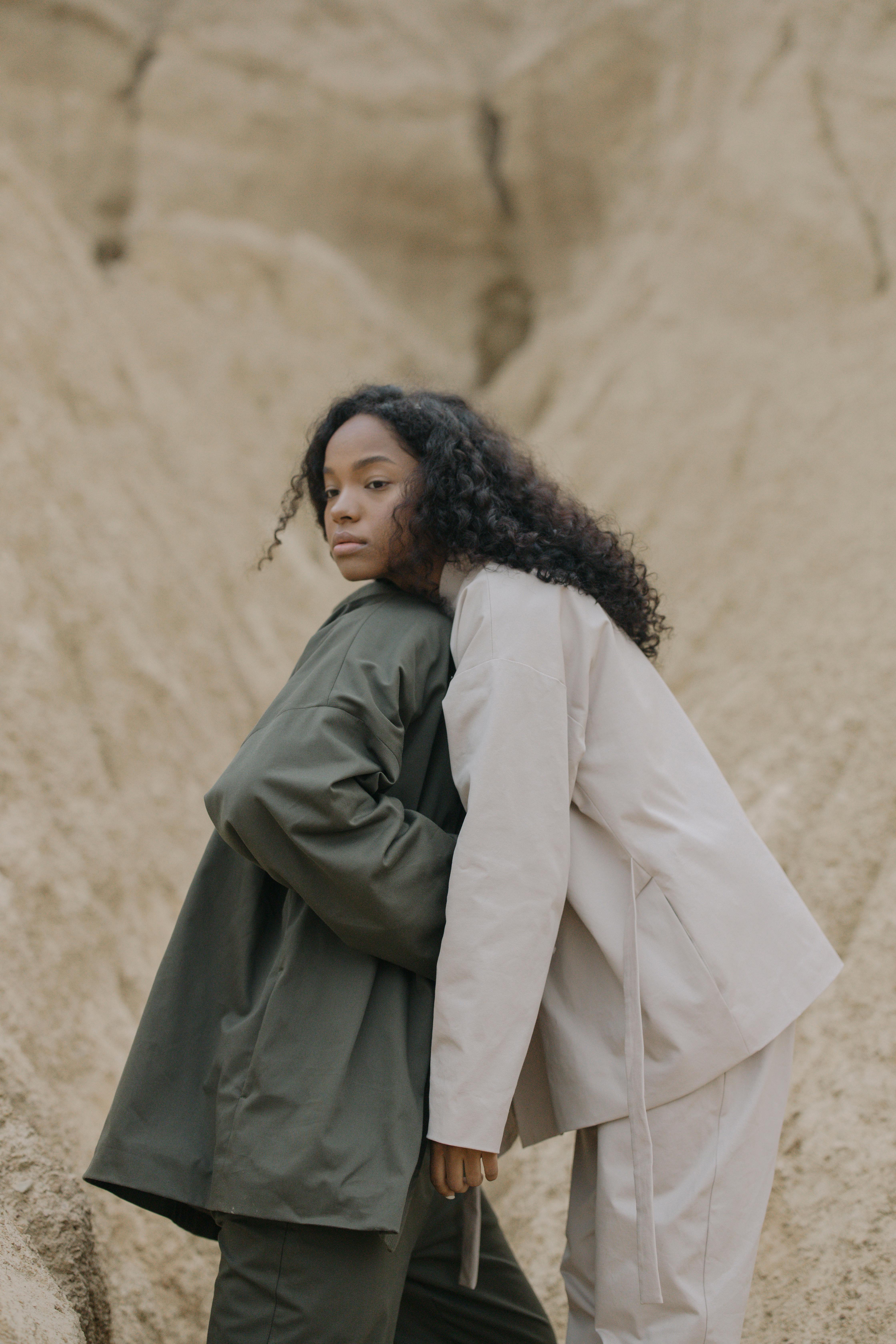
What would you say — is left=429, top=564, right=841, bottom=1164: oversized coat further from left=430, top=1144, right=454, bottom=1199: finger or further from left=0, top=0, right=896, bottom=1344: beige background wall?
left=0, top=0, right=896, bottom=1344: beige background wall

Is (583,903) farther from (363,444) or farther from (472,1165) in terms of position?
(363,444)

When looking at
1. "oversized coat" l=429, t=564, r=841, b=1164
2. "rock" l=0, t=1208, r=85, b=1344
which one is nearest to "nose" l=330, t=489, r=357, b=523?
"oversized coat" l=429, t=564, r=841, b=1164

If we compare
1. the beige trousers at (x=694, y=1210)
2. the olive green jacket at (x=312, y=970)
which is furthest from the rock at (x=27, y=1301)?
the beige trousers at (x=694, y=1210)

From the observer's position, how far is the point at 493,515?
1784 millimetres

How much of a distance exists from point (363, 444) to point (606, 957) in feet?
2.99

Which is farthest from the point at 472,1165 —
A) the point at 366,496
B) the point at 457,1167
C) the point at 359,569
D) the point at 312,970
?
the point at 366,496

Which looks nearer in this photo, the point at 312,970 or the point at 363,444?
the point at 312,970

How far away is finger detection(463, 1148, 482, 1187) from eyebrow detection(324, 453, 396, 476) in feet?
3.47

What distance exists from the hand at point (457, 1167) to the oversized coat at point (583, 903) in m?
0.05

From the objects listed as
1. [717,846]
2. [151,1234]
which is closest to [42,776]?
[151,1234]

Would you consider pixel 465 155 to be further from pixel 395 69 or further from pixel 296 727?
pixel 296 727

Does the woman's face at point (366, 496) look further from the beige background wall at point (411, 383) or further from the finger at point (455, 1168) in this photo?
the finger at point (455, 1168)

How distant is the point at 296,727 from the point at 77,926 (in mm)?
2136

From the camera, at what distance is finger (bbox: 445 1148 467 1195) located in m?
1.53
